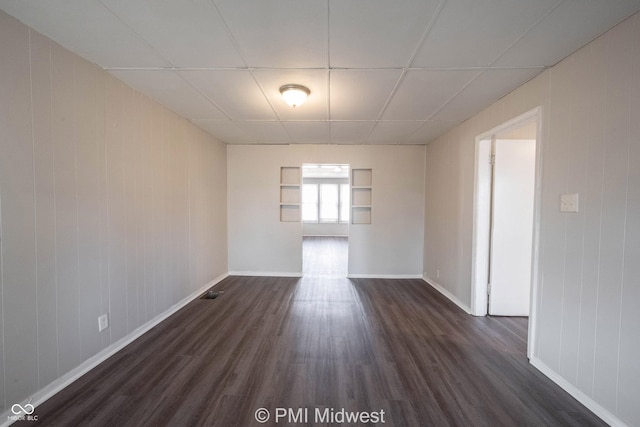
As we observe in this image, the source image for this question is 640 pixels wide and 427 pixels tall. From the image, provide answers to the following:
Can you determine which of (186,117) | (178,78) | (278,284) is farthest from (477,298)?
(186,117)

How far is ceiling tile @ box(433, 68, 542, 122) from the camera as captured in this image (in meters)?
2.13

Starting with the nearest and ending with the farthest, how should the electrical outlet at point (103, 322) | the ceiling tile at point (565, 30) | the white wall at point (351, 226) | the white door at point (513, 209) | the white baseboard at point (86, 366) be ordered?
the ceiling tile at point (565, 30)
the white baseboard at point (86, 366)
the electrical outlet at point (103, 322)
the white door at point (513, 209)
the white wall at point (351, 226)

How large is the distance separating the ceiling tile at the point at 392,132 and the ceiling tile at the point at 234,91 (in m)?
1.59

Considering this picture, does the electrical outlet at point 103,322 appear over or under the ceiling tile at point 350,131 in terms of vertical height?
under

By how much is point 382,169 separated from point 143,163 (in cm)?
374

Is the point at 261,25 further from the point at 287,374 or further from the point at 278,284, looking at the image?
the point at 278,284

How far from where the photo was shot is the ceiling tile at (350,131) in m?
3.50

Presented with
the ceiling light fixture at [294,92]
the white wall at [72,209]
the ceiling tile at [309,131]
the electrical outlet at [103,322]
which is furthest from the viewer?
the ceiling tile at [309,131]

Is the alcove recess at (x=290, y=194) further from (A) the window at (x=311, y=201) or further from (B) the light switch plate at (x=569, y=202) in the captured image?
(A) the window at (x=311, y=201)

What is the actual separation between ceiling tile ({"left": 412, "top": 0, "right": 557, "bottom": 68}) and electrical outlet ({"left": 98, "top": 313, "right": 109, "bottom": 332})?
3364 millimetres

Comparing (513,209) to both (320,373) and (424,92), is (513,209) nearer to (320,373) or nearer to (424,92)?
(424,92)

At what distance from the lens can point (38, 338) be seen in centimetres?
163

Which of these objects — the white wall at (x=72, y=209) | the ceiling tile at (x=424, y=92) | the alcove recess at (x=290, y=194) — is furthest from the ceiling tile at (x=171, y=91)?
the ceiling tile at (x=424, y=92)

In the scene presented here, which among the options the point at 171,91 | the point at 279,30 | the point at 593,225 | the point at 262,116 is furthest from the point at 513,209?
the point at 171,91
